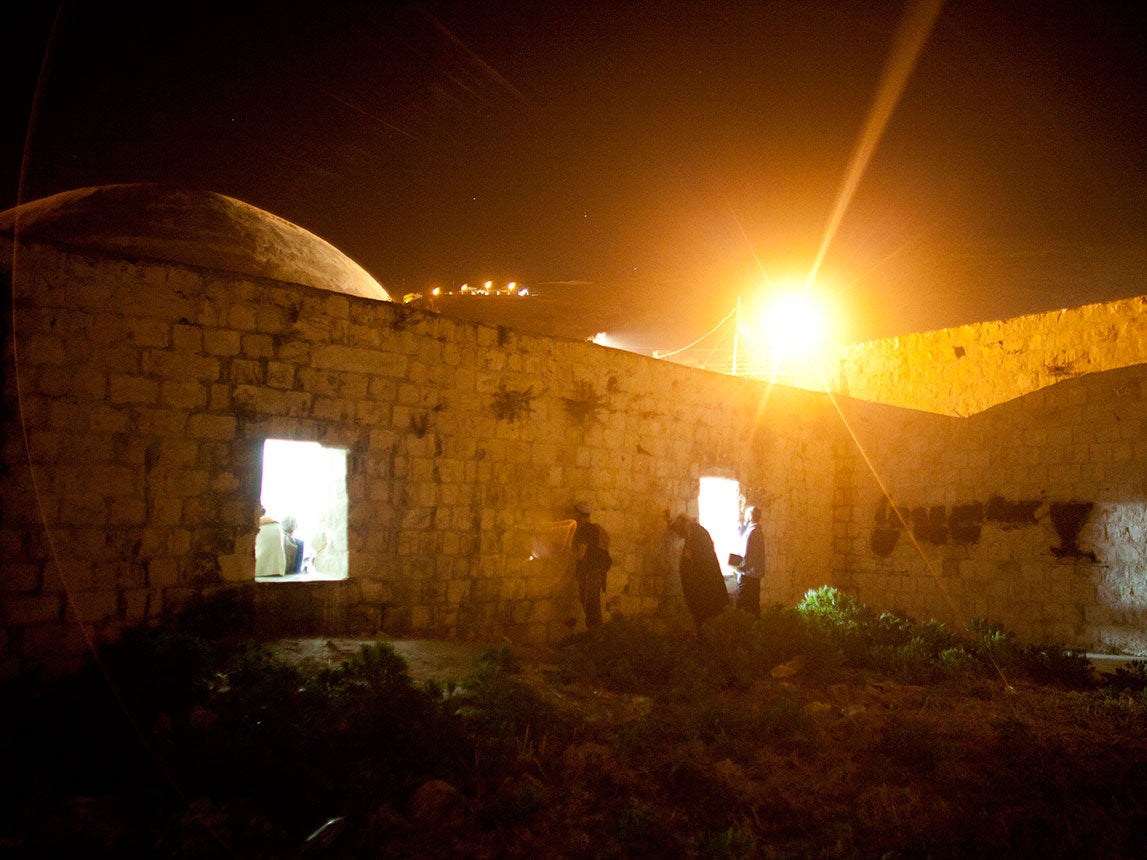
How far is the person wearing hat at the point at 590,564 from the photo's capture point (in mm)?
8477

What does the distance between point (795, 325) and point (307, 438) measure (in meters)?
15.2

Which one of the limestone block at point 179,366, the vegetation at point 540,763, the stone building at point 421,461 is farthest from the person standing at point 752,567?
the limestone block at point 179,366

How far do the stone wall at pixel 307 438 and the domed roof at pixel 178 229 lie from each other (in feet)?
5.83

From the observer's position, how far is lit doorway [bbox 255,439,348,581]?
7.24 metres

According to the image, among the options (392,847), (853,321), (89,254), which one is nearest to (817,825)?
(392,847)

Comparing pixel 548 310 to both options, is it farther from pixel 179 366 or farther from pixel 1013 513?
pixel 179 366

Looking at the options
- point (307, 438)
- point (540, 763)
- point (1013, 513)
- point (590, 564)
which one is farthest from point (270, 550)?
point (1013, 513)

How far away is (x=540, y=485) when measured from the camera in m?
8.73

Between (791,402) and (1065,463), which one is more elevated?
(791,402)

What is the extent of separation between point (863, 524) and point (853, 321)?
11970mm

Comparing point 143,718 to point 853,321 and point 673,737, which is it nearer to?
point 673,737

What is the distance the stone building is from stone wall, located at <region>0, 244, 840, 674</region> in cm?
2

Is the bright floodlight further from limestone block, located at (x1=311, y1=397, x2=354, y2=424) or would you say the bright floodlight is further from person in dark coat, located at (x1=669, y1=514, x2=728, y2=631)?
limestone block, located at (x1=311, y1=397, x2=354, y2=424)

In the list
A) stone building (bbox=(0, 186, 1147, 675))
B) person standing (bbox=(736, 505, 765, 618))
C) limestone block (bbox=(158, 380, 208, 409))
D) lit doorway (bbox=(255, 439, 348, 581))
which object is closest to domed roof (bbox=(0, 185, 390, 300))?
stone building (bbox=(0, 186, 1147, 675))
